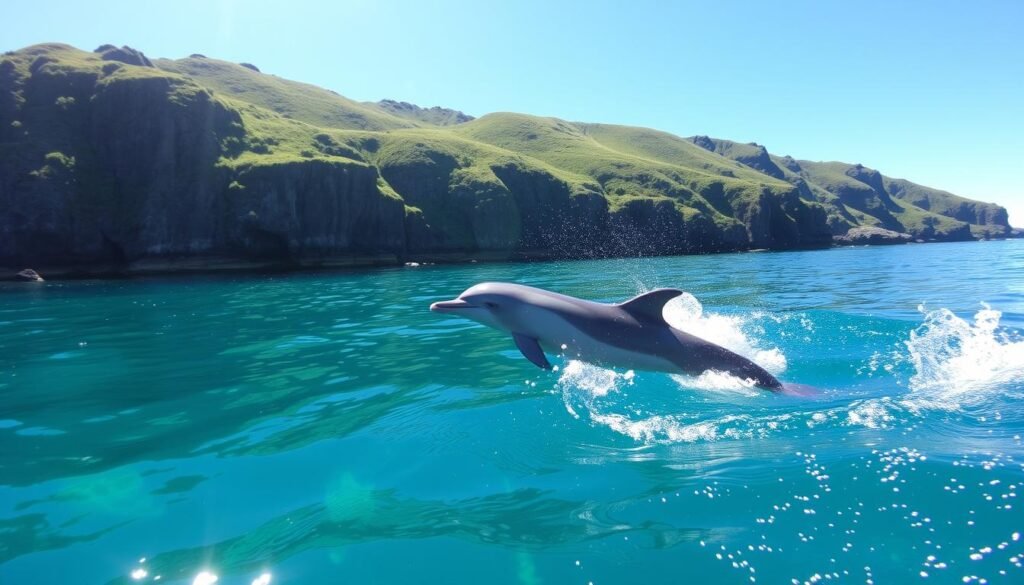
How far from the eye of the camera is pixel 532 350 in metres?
9.04

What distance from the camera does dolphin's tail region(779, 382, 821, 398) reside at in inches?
337

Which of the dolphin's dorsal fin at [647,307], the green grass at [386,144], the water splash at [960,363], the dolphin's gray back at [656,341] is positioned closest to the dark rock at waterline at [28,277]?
the green grass at [386,144]

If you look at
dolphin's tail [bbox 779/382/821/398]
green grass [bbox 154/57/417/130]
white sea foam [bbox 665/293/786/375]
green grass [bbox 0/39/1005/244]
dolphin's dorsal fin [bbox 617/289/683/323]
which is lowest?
dolphin's tail [bbox 779/382/821/398]

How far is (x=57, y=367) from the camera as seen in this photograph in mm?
12938

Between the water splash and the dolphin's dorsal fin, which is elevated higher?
the dolphin's dorsal fin

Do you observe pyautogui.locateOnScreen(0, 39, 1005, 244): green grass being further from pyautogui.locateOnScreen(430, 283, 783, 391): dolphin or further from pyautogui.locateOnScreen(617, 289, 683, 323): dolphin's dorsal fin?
pyautogui.locateOnScreen(617, 289, 683, 323): dolphin's dorsal fin

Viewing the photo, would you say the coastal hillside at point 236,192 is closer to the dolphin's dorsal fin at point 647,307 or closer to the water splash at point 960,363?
the dolphin's dorsal fin at point 647,307

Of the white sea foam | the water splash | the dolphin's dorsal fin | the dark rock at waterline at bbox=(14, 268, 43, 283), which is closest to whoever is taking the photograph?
the water splash

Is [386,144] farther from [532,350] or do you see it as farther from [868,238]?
[868,238]

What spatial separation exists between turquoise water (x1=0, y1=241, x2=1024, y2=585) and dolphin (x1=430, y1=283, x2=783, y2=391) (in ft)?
1.27

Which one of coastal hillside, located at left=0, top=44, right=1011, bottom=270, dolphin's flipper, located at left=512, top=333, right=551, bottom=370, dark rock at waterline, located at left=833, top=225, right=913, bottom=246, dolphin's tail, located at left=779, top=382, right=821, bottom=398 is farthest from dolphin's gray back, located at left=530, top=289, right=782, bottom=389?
dark rock at waterline, located at left=833, top=225, right=913, bottom=246

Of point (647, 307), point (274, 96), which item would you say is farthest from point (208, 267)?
point (274, 96)

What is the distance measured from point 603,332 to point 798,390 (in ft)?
10.7

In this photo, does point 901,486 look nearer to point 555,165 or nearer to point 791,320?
point 791,320
